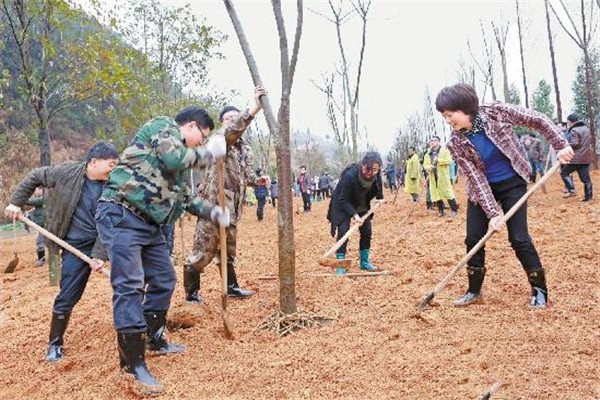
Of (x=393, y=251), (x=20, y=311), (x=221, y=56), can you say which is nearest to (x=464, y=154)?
(x=393, y=251)

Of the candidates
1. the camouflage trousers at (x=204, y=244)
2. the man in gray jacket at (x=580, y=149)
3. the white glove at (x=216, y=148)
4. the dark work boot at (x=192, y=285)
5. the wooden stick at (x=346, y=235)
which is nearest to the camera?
the white glove at (x=216, y=148)

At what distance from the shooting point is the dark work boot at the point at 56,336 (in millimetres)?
3886

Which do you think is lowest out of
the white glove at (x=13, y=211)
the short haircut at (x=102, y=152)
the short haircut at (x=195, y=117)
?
the white glove at (x=13, y=211)

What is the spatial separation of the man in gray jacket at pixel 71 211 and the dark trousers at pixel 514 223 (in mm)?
2681

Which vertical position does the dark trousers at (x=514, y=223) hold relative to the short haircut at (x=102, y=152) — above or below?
below

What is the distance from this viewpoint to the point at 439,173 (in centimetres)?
1098

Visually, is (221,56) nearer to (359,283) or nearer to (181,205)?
(359,283)

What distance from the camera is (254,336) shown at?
156 inches

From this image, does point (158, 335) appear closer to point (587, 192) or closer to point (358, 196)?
point (358, 196)

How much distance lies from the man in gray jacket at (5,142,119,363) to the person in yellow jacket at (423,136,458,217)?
806cm

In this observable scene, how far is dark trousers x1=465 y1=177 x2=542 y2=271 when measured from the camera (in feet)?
12.9

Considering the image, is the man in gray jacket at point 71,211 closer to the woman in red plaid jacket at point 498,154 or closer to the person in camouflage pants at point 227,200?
the person in camouflage pants at point 227,200

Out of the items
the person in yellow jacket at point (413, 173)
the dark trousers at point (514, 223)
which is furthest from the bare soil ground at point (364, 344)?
the person in yellow jacket at point (413, 173)

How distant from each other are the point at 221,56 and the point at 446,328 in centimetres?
1535
